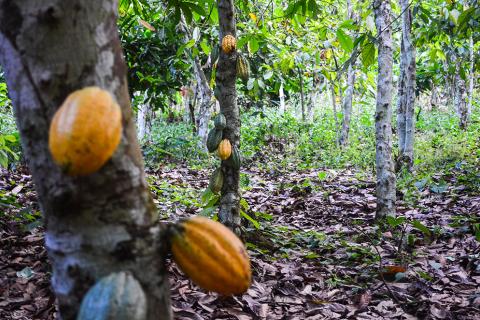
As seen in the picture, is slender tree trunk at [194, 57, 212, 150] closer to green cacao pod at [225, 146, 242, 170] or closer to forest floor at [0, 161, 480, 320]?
forest floor at [0, 161, 480, 320]

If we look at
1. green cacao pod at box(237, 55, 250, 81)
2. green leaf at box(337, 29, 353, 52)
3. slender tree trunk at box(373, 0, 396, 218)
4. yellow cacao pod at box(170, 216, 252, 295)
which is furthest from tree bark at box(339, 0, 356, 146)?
yellow cacao pod at box(170, 216, 252, 295)

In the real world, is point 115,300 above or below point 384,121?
below

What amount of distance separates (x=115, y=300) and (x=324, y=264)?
227 centimetres

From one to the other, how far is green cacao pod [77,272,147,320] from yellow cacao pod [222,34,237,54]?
189 cm

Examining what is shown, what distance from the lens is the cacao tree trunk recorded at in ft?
7.73

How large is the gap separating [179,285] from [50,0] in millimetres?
1827

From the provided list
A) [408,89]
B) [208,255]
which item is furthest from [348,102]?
[208,255]

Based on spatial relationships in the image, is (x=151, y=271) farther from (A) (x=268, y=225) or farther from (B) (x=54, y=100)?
(A) (x=268, y=225)

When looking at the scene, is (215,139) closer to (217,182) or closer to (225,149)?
(225,149)

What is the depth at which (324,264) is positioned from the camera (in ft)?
8.73

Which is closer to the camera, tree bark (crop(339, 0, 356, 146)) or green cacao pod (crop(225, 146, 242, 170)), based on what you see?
green cacao pod (crop(225, 146, 242, 170))

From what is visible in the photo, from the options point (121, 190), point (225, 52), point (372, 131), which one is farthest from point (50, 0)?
point (372, 131)

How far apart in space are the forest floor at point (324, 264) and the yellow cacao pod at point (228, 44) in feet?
A: 3.75

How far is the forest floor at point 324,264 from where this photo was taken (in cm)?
200
